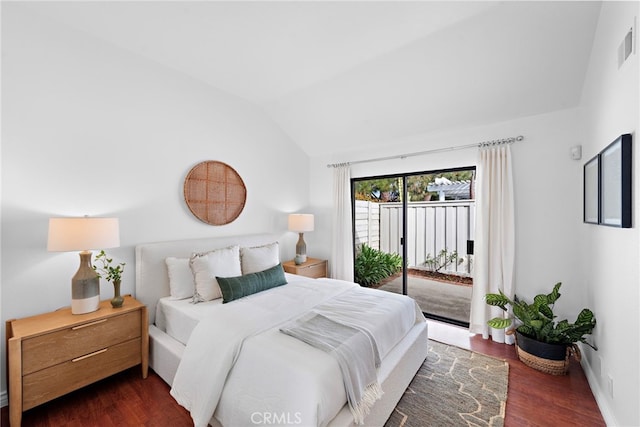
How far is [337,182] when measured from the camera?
424 centimetres

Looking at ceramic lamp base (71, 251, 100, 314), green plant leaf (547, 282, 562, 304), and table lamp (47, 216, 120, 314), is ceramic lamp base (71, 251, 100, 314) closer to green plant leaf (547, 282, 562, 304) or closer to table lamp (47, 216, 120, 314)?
table lamp (47, 216, 120, 314)

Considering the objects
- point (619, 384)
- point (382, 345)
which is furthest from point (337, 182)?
point (619, 384)

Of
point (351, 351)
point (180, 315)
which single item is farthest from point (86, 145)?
point (351, 351)

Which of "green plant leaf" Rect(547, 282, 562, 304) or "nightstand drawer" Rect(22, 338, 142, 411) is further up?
"green plant leaf" Rect(547, 282, 562, 304)

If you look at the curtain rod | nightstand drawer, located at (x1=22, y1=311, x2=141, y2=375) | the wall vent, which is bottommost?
nightstand drawer, located at (x1=22, y1=311, x2=141, y2=375)

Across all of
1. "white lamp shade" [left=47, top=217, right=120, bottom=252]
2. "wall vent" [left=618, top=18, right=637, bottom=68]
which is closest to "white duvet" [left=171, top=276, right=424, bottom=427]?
"white lamp shade" [left=47, top=217, right=120, bottom=252]

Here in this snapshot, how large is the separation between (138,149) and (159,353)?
189 cm

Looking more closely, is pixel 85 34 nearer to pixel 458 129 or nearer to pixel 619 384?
pixel 458 129

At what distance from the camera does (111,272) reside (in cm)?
225

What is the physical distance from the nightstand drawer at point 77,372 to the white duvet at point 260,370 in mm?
641

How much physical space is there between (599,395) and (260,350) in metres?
2.45

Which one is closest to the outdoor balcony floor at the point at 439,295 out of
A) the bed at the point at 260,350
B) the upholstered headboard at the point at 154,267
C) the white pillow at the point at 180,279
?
the bed at the point at 260,350

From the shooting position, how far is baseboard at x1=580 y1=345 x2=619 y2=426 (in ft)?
5.58

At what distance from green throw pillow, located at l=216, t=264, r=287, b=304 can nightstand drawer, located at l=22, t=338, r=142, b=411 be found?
77 cm
